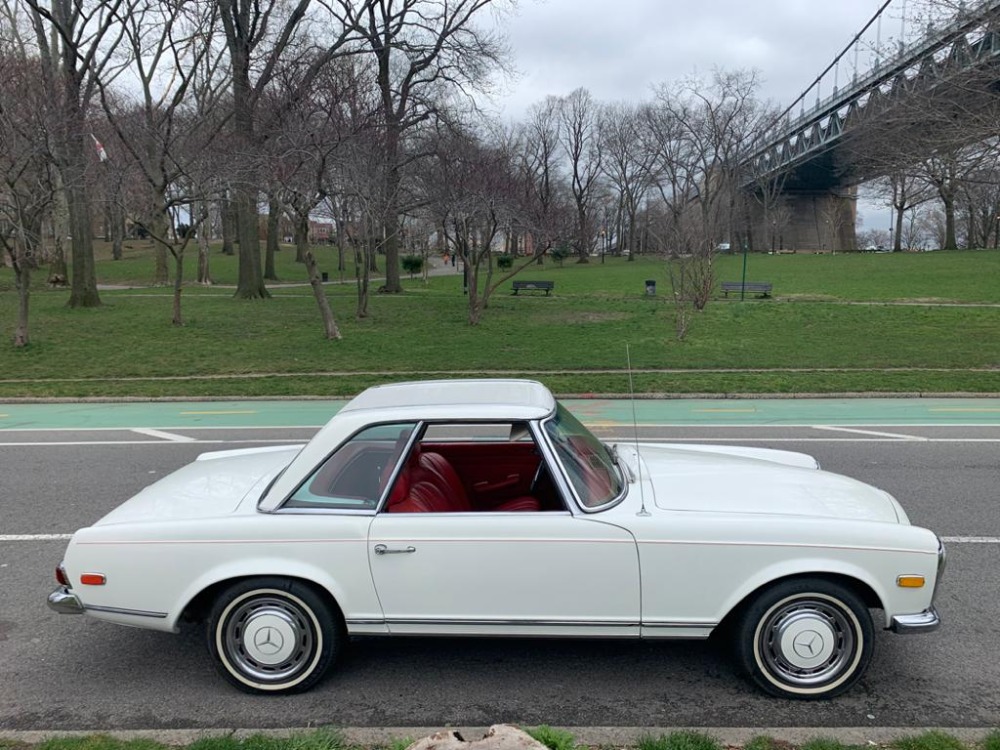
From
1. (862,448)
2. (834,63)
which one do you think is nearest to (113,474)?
(862,448)

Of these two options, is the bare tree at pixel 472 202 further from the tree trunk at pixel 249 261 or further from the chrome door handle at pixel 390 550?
the chrome door handle at pixel 390 550

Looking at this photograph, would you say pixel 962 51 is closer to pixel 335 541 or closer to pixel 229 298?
pixel 335 541

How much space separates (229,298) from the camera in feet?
90.5

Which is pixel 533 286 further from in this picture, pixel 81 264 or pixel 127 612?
pixel 127 612

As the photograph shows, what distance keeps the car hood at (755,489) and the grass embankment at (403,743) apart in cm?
93

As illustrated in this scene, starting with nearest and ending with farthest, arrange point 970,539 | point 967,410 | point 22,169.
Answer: point 970,539 < point 967,410 < point 22,169

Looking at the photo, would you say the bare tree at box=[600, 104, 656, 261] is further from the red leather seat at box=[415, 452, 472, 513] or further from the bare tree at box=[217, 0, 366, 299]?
the red leather seat at box=[415, 452, 472, 513]

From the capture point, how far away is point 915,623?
10.6 feet

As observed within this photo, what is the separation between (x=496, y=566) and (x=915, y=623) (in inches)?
73.0

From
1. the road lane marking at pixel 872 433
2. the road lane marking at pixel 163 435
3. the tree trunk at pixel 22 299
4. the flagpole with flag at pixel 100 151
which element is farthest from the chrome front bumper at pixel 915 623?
the flagpole with flag at pixel 100 151

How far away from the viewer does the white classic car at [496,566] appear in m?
3.26

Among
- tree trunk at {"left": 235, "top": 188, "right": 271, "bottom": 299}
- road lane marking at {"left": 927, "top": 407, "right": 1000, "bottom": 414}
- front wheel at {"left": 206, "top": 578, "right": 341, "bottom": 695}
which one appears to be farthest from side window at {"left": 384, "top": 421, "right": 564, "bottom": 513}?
tree trunk at {"left": 235, "top": 188, "right": 271, "bottom": 299}

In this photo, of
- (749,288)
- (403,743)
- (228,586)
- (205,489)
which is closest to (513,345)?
(205,489)

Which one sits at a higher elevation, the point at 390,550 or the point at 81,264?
the point at 81,264
